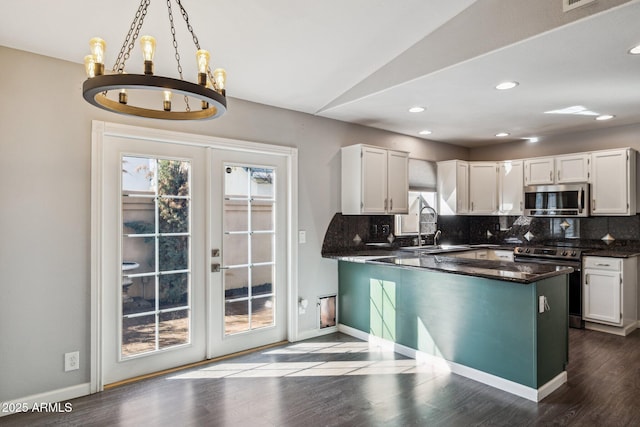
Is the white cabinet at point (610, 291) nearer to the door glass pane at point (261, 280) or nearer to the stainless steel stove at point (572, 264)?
the stainless steel stove at point (572, 264)

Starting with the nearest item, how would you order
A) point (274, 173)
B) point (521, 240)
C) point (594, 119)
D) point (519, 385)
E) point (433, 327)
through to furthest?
point (519, 385), point (433, 327), point (274, 173), point (594, 119), point (521, 240)

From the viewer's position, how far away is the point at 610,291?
14.2 feet

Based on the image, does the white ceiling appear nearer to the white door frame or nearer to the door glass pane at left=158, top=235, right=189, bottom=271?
the white door frame

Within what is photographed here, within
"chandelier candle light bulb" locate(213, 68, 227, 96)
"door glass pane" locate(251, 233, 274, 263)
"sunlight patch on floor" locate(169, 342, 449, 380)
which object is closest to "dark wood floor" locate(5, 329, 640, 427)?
"sunlight patch on floor" locate(169, 342, 449, 380)

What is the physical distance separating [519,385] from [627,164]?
10.5 ft

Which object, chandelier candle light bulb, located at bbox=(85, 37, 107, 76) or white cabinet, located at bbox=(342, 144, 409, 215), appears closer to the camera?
chandelier candle light bulb, located at bbox=(85, 37, 107, 76)

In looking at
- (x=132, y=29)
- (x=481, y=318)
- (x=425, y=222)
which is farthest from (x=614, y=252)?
(x=132, y=29)

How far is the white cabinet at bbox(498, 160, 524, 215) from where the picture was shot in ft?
17.8

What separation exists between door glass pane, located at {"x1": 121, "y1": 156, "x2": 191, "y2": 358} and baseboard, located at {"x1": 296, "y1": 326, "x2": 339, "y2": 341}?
121 centimetres

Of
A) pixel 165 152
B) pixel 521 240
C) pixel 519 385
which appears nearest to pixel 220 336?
pixel 165 152

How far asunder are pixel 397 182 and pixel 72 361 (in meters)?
3.61

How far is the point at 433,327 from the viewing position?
3.42m

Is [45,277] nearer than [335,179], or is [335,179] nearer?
[45,277]

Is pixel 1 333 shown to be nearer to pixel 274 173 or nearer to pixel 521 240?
pixel 274 173
